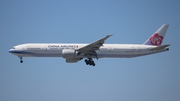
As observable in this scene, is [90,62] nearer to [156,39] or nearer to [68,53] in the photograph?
[68,53]

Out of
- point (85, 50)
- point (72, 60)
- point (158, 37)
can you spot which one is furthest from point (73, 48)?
point (158, 37)

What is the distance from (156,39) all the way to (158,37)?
0.65m

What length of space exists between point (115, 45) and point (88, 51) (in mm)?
4482

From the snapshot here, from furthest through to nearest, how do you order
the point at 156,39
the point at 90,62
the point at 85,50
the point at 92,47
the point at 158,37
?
the point at 158,37 → the point at 156,39 → the point at 90,62 → the point at 85,50 → the point at 92,47

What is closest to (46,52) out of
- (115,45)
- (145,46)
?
(115,45)

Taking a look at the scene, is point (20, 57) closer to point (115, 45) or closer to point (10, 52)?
point (10, 52)

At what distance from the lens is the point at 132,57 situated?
4966 centimetres

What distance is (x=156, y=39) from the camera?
52.2 m

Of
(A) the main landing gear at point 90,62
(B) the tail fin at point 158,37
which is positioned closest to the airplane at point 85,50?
(A) the main landing gear at point 90,62

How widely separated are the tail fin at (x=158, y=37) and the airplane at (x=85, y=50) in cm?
152

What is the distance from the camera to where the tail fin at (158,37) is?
5175 centimetres

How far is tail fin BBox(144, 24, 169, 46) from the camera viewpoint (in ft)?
170

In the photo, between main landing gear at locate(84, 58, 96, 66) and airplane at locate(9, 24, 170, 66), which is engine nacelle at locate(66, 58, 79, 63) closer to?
airplane at locate(9, 24, 170, 66)

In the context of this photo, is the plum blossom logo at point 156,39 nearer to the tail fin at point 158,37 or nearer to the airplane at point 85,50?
the tail fin at point 158,37
